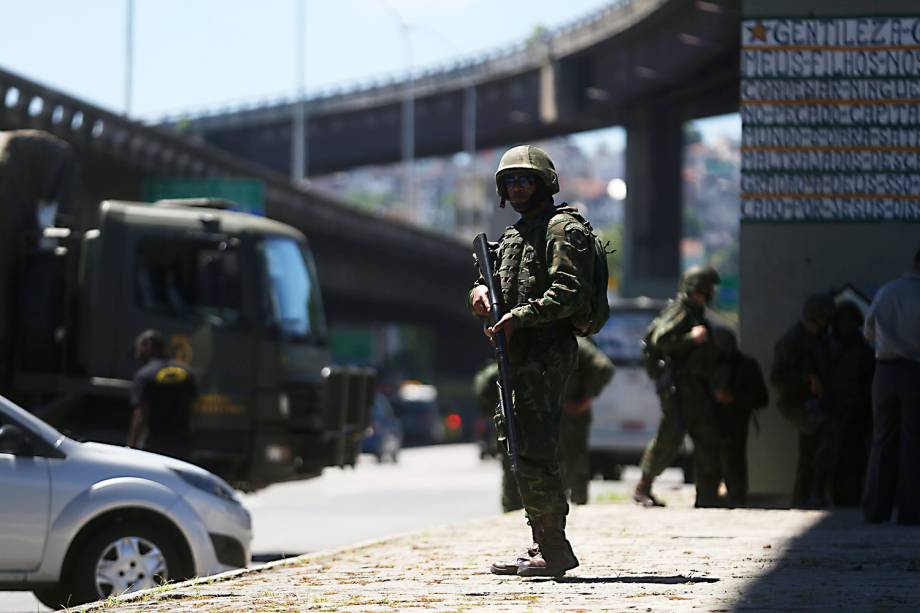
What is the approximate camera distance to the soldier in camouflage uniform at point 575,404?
539 inches

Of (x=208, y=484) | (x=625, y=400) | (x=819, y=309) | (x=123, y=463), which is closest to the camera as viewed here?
(x=123, y=463)

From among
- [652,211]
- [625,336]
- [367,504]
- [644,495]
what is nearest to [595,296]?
[644,495]

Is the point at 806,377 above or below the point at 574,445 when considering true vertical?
above

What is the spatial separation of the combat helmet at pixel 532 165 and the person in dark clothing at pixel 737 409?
6385 mm

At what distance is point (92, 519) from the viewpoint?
10.6 metres

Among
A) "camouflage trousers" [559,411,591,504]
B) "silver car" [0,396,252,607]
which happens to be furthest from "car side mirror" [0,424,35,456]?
"camouflage trousers" [559,411,591,504]

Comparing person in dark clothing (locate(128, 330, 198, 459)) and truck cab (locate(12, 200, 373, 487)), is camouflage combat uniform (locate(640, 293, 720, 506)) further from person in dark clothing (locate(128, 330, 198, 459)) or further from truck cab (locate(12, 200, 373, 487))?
truck cab (locate(12, 200, 373, 487))

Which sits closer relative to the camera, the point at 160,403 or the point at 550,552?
the point at 550,552

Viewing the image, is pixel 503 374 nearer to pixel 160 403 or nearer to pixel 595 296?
pixel 595 296

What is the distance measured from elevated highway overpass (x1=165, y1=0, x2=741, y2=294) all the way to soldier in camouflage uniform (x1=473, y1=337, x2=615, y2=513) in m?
19.6

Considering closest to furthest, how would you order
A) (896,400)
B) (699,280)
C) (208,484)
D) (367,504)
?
(208,484)
(896,400)
(699,280)
(367,504)

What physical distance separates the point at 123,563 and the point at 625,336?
1727cm

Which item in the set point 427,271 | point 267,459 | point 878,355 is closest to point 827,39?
point 878,355

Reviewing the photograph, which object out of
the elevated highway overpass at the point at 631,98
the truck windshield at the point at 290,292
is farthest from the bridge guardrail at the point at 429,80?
the truck windshield at the point at 290,292
